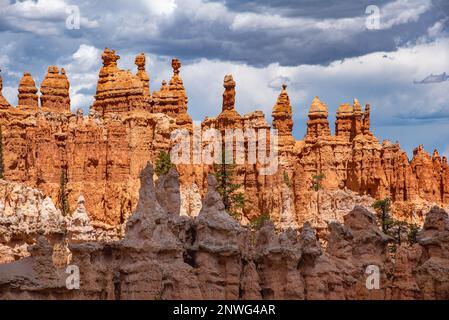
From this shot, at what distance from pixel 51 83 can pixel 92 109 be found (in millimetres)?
5520

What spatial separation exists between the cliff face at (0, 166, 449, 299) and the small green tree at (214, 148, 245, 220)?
98.1ft

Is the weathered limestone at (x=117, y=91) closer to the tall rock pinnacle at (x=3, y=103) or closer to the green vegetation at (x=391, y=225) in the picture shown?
the tall rock pinnacle at (x=3, y=103)

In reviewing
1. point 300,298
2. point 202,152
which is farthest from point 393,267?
point 202,152

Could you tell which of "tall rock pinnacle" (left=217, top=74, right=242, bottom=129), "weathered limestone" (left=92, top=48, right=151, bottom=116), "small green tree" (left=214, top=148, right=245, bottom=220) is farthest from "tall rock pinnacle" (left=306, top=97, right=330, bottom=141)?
"small green tree" (left=214, top=148, right=245, bottom=220)

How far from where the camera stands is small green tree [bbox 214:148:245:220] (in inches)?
2660

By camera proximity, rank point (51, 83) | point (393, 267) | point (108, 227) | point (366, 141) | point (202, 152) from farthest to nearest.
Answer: point (366, 141) → point (51, 83) → point (202, 152) → point (108, 227) → point (393, 267)

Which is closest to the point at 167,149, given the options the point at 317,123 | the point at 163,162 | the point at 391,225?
the point at 163,162

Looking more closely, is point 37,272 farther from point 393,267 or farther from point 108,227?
point 108,227

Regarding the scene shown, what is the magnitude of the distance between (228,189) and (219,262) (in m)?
36.6

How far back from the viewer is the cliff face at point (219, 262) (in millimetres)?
31719

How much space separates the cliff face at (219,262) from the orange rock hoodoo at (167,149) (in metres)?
31.1
